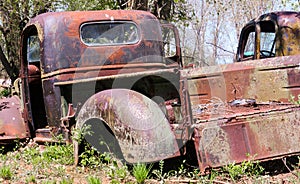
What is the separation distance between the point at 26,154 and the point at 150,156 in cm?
219

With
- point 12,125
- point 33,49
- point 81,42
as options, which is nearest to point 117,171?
point 81,42

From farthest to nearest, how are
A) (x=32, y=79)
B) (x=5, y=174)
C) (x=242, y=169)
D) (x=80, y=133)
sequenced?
1. (x=32, y=79)
2. (x=80, y=133)
3. (x=5, y=174)
4. (x=242, y=169)

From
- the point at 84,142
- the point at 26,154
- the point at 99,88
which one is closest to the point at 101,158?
the point at 84,142

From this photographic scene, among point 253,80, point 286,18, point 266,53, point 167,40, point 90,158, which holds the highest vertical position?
point 286,18

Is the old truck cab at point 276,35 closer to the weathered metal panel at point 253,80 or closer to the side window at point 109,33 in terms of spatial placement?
the weathered metal panel at point 253,80

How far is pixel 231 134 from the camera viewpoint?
3.74 m

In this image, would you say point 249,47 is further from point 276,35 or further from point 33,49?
point 33,49

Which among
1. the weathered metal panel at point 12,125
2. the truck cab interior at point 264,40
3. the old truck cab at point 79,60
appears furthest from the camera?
the truck cab interior at point 264,40

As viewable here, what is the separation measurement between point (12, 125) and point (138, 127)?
2.87 m

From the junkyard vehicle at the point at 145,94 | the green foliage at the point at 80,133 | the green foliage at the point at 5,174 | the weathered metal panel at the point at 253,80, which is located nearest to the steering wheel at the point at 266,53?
the junkyard vehicle at the point at 145,94

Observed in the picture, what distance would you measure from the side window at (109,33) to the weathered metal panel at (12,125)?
1568mm

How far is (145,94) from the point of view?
483 cm

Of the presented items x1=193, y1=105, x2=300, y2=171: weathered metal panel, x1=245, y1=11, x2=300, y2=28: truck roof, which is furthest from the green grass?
x1=245, y1=11, x2=300, y2=28: truck roof

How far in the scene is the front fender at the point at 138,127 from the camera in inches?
143
